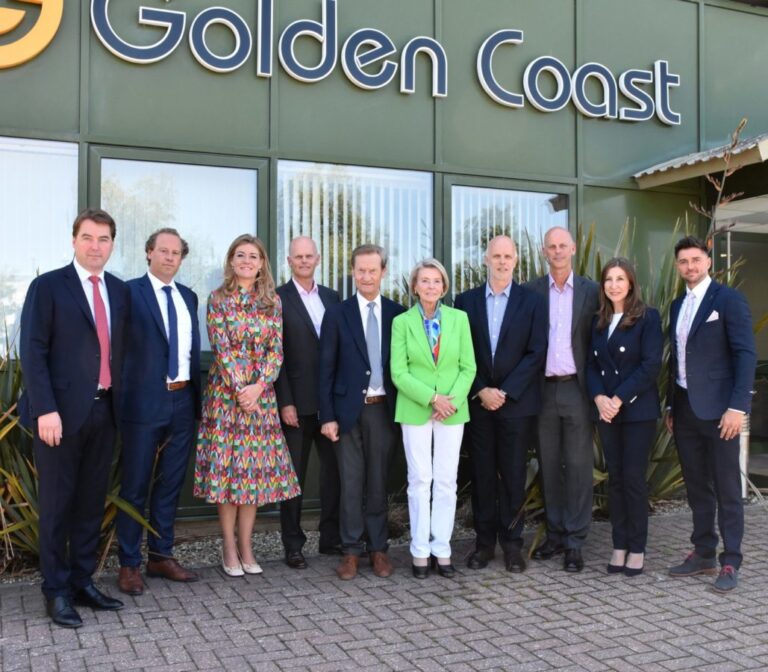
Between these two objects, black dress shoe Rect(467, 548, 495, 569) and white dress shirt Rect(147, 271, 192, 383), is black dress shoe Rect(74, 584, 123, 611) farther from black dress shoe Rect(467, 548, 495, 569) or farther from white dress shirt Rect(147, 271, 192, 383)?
black dress shoe Rect(467, 548, 495, 569)

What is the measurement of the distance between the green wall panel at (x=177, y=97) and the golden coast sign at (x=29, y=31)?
30 cm

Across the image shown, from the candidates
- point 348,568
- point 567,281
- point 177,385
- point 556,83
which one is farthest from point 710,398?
point 556,83

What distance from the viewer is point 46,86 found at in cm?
556

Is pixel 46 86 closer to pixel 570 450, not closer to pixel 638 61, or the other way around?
pixel 570 450

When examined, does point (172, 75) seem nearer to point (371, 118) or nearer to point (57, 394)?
point (371, 118)

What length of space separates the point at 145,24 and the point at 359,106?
1.67m

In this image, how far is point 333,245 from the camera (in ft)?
21.1

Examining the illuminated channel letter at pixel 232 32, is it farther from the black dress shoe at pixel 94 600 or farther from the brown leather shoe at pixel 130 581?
the black dress shoe at pixel 94 600

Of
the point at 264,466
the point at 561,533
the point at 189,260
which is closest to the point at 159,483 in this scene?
the point at 264,466

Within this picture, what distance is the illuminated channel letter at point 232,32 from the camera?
5867 mm

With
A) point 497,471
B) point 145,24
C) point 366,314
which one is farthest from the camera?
point 145,24

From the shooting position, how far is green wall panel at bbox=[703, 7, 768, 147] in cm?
765

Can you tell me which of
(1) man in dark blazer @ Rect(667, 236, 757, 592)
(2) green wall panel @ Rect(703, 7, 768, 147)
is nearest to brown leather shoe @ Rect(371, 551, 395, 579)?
(1) man in dark blazer @ Rect(667, 236, 757, 592)

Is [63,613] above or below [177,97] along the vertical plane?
below
